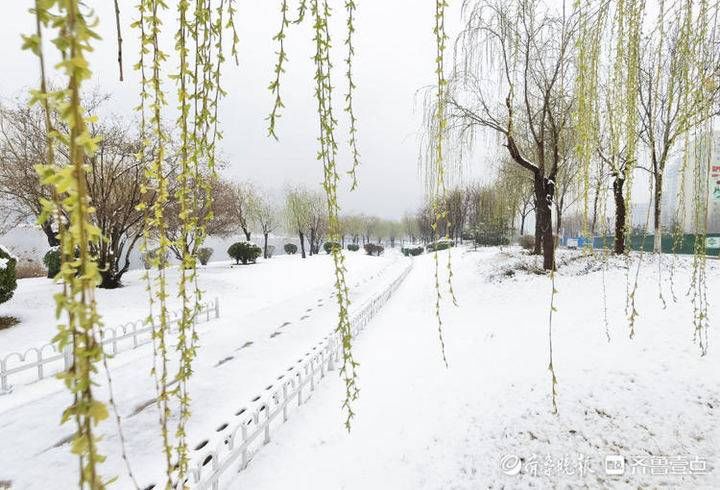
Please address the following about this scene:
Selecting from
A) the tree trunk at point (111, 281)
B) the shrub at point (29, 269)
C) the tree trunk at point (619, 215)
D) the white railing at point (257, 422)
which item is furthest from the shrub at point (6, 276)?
the tree trunk at point (619, 215)

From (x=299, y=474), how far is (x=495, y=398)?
2.28 m

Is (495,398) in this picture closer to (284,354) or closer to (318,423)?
(318,423)

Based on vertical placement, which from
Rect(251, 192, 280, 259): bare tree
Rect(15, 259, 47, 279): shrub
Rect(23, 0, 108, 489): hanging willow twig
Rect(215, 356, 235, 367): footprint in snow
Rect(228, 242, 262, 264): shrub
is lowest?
Rect(215, 356, 235, 367): footprint in snow

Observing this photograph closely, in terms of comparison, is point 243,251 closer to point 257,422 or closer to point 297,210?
point 297,210

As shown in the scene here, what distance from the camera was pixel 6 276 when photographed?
750 cm

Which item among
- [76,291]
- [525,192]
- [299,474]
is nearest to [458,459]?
[299,474]

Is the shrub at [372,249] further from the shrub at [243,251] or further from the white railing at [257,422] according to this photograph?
the white railing at [257,422]

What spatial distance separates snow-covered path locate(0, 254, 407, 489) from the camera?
3.21 meters

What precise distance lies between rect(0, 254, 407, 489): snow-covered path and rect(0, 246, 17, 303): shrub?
104cm

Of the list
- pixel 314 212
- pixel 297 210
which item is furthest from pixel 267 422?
pixel 314 212

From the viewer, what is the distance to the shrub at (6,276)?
7433mm

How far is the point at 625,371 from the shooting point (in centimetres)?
426

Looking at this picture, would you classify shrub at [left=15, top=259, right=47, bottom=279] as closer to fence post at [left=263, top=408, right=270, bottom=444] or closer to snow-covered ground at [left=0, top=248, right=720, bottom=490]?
snow-covered ground at [left=0, top=248, right=720, bottom=490]

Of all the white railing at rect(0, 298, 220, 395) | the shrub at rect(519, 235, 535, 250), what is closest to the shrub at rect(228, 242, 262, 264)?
the white railing at rect(0, 298, 220, 395)
